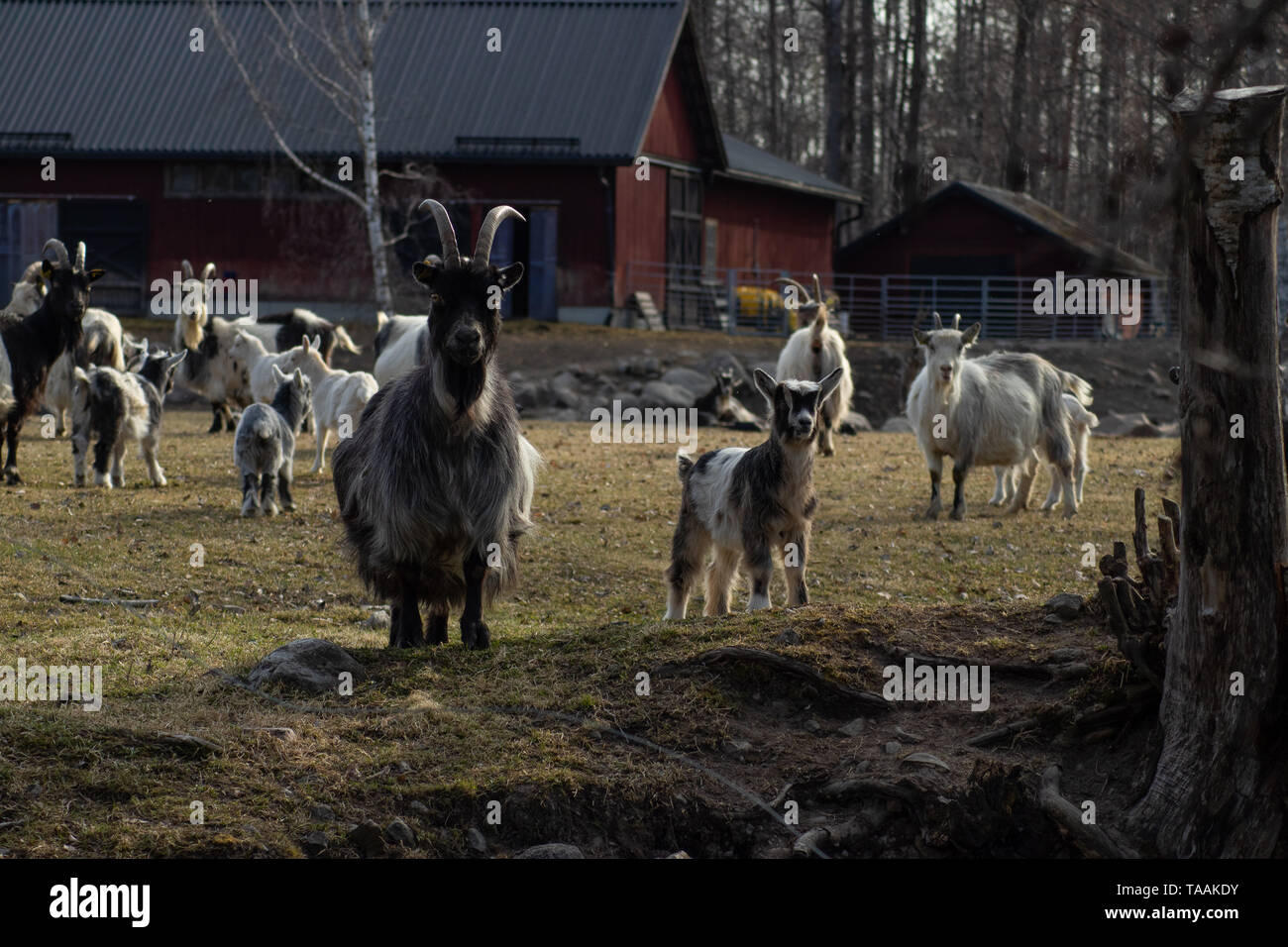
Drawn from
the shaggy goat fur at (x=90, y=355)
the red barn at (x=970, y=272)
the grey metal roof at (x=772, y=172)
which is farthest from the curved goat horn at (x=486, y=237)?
the grey metal roof at (x=772, y=172)

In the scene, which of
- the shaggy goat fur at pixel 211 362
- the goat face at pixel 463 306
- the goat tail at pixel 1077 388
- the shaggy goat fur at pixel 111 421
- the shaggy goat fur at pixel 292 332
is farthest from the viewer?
the shaggy goat fur at pixel 292 332

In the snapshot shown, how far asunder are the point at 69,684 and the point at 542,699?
2.25 meters

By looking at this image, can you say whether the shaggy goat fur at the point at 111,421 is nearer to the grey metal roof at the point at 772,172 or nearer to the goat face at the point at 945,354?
the goat face at the point at 945,354

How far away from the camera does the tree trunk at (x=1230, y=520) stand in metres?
5.41

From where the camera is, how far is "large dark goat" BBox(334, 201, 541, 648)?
7422 millimetres

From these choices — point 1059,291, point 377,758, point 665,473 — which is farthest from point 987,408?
point 1059,291

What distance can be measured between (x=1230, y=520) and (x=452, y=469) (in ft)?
12.6

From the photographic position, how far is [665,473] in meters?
16.8

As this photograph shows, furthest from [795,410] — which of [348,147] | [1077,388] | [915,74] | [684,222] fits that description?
[915,74]

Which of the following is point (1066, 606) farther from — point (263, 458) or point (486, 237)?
point (263, 458)

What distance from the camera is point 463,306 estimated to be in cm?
741

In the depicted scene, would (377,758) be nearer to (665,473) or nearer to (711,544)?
(711,544)

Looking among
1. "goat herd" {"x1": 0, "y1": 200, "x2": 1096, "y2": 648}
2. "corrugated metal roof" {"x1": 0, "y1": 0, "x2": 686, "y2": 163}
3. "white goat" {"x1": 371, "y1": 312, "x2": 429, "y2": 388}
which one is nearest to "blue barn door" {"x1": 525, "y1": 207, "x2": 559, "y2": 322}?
"corrugated metal roof" {"x1": 0, "y1": 0, "x2": 686, "y2": 163}

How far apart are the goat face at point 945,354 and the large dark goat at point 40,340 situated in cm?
857
